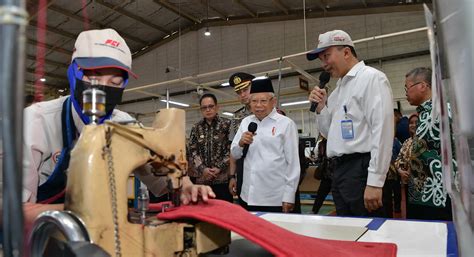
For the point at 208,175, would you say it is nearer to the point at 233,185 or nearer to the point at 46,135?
the point at 233,185

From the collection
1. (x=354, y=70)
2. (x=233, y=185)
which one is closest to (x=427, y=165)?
(x=354, y=70)

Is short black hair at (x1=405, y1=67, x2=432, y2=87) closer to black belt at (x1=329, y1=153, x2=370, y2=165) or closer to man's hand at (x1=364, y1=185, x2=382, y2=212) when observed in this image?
black belt at (x1=329, y1=153, x2=370, y2=165)

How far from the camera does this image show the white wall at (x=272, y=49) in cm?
794

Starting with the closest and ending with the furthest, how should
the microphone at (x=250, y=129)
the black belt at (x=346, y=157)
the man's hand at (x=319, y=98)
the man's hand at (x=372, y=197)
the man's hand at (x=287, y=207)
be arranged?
the man's hand at (x=372, y=197) < the black belt at (x=346, y=157) < the man's hand at (x=319, y=98) < the man's hand at (x=287, y=207) < the microphone at (x=250, y=129)

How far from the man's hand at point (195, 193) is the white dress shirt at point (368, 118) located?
83cm

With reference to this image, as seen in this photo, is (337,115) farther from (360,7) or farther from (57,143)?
(360,7)

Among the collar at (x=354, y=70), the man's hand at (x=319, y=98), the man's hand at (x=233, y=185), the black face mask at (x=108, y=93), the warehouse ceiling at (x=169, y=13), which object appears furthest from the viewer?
the warehouse ceiling at (x=169, y=13)

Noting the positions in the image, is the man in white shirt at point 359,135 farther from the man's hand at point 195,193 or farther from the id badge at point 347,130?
the man's hand at point 195,193

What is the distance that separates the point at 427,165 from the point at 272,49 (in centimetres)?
812

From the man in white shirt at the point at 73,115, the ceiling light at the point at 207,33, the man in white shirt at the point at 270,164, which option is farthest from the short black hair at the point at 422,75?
the ceiling light at the point at 207,33

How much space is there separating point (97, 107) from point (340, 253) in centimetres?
56

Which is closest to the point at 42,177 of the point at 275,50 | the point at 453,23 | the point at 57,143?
the point at 57,143

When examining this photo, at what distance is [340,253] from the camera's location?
81 centimetres

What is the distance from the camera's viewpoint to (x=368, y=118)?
5.26ft
